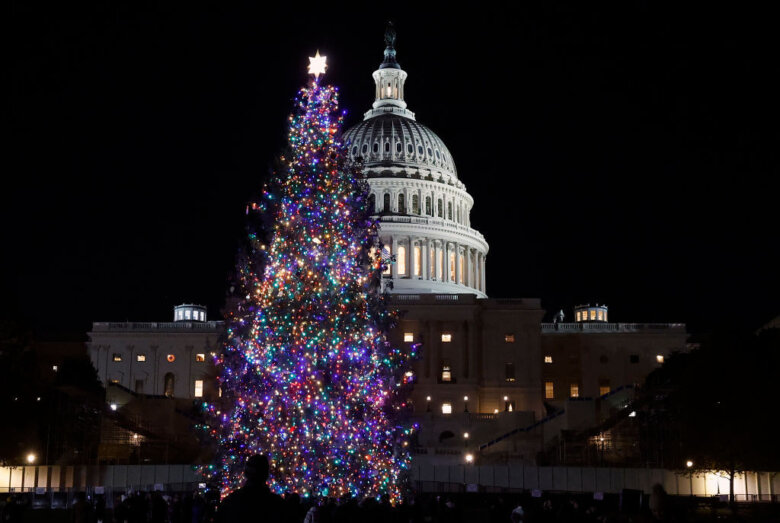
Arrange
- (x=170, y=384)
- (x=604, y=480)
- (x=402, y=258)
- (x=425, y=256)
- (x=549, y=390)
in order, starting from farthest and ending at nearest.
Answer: (x=425, y=256), (x=402, y=258), (x=549, y=390), (x=170, y=384), (x=604, y=480)

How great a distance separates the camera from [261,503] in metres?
10.7

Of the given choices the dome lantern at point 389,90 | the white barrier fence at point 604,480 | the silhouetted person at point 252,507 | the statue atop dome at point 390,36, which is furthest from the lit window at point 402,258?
the silhouetted person at point 252,507

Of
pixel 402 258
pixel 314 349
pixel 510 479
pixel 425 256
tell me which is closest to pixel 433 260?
pixel 425 256

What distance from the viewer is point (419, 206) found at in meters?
131

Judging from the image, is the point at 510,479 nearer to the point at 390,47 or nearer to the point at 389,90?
the point at 389,90

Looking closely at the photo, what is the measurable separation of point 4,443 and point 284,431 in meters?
33.3

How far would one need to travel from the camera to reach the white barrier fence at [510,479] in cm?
5562

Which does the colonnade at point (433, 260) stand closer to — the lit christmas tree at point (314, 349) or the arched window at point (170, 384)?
the arched window at point (170, 384)

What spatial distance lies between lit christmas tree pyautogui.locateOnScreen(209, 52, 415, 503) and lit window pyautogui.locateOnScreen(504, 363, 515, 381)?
77.7 meters

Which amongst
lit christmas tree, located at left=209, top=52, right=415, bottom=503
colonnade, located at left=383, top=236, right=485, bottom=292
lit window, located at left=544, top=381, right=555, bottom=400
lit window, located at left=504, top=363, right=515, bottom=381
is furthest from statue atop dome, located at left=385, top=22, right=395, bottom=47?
lit christmas tree, located at left=209, top=52, right=415, bottom=503

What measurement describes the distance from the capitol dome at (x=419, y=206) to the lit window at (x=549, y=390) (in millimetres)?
13881

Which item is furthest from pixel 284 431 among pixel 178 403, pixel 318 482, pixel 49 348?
pixel 49 348

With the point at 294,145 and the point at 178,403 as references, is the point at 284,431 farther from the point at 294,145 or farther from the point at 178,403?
the point at 178,403

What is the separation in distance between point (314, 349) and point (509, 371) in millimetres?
80519
